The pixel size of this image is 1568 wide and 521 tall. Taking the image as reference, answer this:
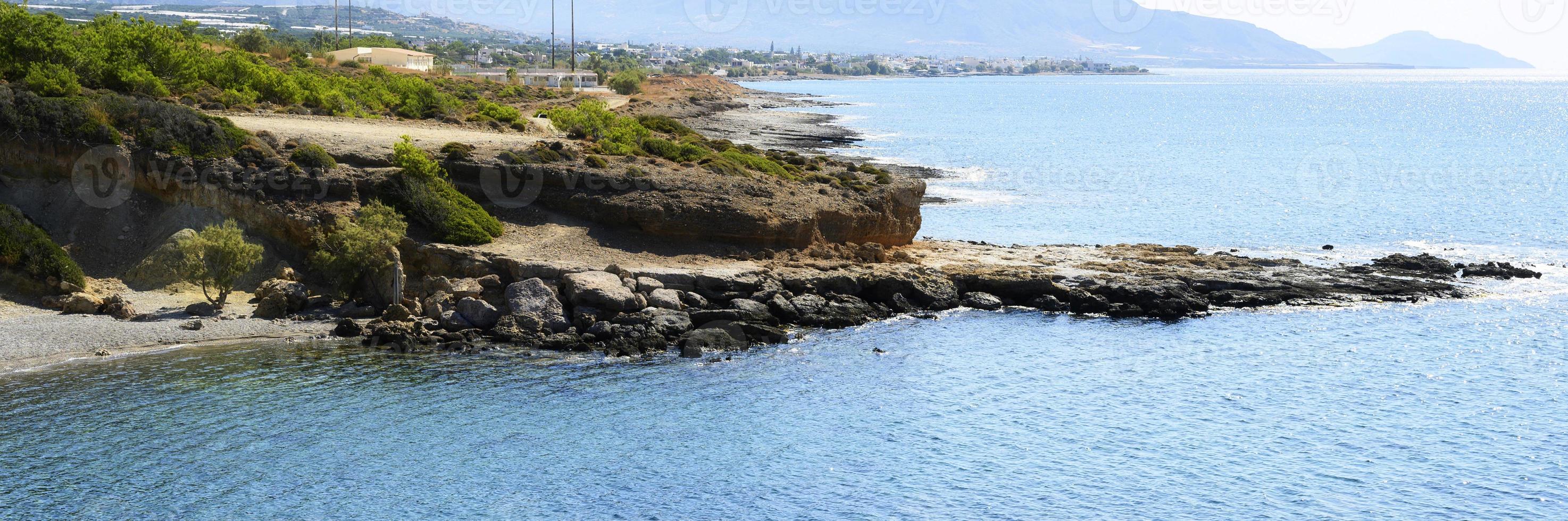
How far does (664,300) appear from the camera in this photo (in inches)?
1425

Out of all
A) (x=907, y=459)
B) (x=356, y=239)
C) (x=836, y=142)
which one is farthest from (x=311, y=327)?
(x=836, y=142)

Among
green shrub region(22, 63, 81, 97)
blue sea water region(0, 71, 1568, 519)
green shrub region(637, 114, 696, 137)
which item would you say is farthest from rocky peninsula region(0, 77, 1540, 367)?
green shrub region(637, 114, 696, 137)

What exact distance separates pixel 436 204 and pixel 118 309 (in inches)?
378

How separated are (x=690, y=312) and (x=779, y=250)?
22.2 feet

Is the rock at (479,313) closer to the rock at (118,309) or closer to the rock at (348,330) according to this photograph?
the rock at (348,330)

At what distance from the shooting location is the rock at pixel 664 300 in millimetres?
36156

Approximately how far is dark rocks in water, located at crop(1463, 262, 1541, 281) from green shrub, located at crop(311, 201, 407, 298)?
124ft

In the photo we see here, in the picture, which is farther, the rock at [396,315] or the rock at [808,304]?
the rock at [808,304]

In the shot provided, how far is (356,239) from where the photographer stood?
36.0 meters

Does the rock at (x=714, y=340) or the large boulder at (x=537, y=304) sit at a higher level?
the large boulder at (x=537, y=304)

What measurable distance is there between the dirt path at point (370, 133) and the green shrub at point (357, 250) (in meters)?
5.95

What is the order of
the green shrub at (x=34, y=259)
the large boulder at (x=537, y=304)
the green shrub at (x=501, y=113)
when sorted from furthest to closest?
the green shrub at (x=501, y=113)
the green shrub at (x=34, y=259)
the large boulder at (x=537, y=304)

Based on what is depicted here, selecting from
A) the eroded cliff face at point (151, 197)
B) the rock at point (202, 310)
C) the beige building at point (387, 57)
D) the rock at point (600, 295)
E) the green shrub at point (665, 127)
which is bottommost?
the rock at point (202, 310)

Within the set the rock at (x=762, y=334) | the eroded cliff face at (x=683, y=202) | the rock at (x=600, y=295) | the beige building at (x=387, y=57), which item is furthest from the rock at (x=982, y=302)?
the beige building at (x=387, y=57)
